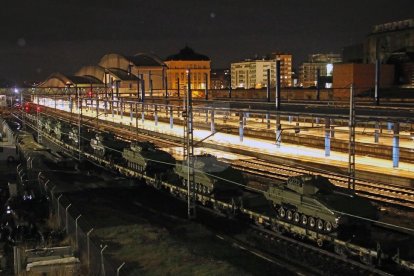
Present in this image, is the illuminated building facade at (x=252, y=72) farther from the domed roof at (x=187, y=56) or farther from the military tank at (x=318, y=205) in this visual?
the military tank at (x=318, y=205)

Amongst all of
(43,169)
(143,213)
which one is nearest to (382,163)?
(143,213)

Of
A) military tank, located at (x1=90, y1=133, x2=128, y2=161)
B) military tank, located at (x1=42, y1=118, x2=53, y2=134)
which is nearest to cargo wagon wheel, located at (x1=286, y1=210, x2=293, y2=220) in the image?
military tank, located at (x1=90, y1=133, x2=128, y2=161)

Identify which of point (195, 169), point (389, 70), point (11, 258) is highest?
point (389, 70)

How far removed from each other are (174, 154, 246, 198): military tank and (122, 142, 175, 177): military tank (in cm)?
354

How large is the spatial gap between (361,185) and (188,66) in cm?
7341

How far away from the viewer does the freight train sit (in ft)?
40.1

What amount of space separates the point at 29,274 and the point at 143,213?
17.0 feet

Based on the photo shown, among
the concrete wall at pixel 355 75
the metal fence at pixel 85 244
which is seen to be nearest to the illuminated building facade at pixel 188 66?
the concrete wall at pixel 355 75

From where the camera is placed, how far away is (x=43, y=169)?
86.6 feet

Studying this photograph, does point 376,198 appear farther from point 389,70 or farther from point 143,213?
point 389,70

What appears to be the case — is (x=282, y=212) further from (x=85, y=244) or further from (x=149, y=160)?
(x=149, y=160)

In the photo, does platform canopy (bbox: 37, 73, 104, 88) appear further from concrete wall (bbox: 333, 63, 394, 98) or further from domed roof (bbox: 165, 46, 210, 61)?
concrete wall (bbox: 333, 63, 394, 98)

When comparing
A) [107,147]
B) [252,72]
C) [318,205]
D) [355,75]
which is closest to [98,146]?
[107,147]

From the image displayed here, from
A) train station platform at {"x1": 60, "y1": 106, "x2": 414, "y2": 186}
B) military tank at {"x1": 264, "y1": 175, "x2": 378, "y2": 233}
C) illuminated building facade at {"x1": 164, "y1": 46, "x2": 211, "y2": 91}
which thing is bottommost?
train station platform at {"x1": 60, "y1": 106, "x2": 414, "y2": 186}
